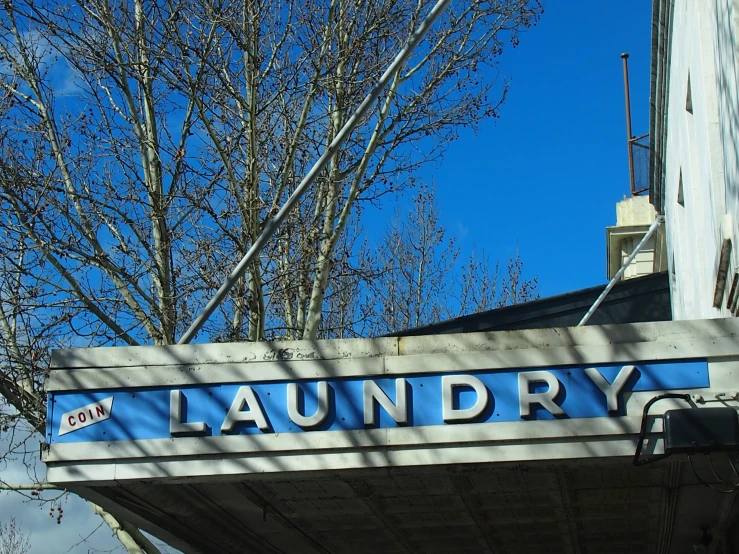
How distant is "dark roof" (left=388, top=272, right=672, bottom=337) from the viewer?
1253 cm

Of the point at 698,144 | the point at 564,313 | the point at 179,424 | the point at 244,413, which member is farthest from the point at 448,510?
the point at 564,313

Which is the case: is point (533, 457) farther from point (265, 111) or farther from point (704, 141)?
point (265, 111)

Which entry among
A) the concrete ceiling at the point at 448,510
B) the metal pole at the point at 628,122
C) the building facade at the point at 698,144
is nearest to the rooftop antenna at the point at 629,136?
the metal pole at the point at 628,122

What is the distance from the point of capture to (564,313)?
42.1ft

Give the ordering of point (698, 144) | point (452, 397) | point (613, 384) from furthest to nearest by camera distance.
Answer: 1. point (698, 144)
2. point (452, 397)
3. point (613, 384)

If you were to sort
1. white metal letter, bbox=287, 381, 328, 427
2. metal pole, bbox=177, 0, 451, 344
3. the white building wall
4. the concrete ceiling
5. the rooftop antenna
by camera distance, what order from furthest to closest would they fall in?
the rooftop antenna
the white building wall
metal pole, bbox=177, 0, 451, 344
the concrete ceiling
white metal letter, bbox=287, 381, 328, 427

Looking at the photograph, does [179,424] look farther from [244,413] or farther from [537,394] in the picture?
[537,394]

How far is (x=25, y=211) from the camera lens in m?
12.7

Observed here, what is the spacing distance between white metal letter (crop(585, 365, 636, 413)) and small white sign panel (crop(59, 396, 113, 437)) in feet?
10.5

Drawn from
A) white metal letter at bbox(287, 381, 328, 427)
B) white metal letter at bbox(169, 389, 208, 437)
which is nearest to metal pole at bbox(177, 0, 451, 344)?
white metal letter at bbox(169, 389, 208, 437)

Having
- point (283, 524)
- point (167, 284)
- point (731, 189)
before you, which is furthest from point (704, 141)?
point (167, 284)

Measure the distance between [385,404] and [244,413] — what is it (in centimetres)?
94

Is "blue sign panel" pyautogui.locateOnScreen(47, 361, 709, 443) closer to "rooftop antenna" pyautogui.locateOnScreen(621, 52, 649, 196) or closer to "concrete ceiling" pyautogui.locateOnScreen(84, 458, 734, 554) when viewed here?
"concrete ceiling" pyautogui.locateOnScreen(84, 458, 734, 554)

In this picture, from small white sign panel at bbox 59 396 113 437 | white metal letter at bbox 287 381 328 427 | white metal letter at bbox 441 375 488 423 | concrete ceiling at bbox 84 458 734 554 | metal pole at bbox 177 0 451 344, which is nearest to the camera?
white metal letter at bbox 441 375 488 423
